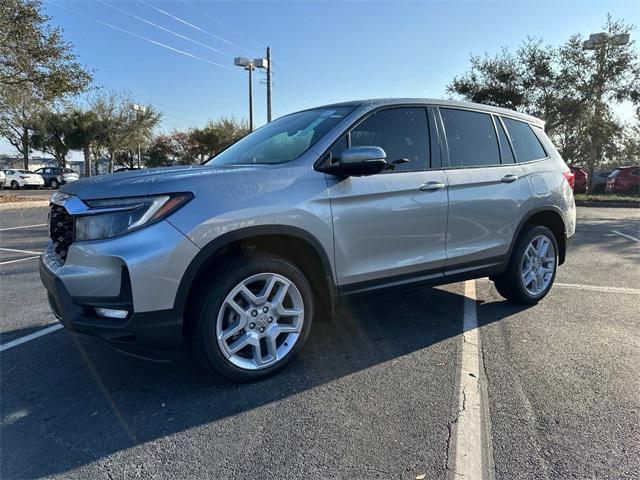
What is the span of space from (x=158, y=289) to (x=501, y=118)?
360cm

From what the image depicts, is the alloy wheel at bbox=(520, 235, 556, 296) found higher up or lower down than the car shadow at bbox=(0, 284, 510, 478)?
higher up

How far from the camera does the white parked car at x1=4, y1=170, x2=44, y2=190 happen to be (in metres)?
30.0

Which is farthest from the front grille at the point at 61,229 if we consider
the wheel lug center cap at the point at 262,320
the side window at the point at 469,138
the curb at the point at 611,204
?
the curb at the point at 611,204

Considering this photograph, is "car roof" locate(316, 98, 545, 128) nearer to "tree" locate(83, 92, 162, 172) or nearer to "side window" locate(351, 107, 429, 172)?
"side window" locate(351, 107, 429, 172)

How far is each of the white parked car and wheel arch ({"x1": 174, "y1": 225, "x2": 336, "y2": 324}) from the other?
33295 mm

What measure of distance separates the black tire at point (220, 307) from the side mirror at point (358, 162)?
0.70 meters

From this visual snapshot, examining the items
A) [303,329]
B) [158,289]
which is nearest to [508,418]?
[303,329]

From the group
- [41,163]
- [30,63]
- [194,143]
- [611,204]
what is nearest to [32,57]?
[30,63]

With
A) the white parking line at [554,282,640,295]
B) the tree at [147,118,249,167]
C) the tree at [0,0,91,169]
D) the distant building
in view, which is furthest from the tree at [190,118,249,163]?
the white parking line at [554,282,640,295]

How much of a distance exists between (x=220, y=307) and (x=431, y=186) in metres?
1.88

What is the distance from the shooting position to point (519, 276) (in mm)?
4496

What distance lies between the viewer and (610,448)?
237 cm

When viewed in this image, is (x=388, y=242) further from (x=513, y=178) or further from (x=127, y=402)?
(x=127, y=402)

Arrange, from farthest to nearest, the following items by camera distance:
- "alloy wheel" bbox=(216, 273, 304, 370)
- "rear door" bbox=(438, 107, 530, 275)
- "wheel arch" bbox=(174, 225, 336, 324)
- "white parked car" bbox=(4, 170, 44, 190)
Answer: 1. "white parked car" bbox=(4, 170, 44, 190)
2. "rear door" bbox=(438, 107, 530, 275)
3. "alloy wheel" bbox=(216, 273, 304, 370)
4. "wheel arch" bbox=(174, 225, 336, 324)
